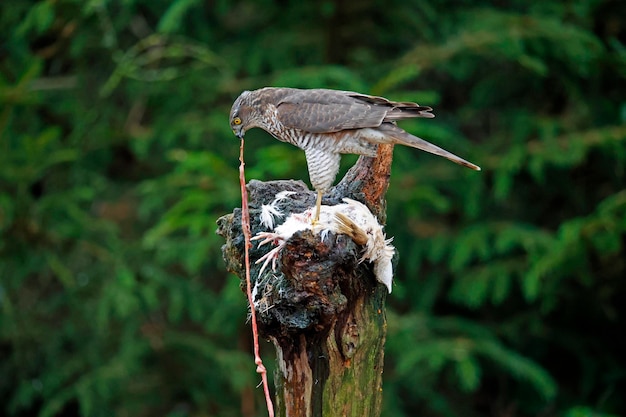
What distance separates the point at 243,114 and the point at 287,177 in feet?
6.66

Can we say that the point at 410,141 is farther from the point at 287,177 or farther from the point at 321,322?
the point at 287,177

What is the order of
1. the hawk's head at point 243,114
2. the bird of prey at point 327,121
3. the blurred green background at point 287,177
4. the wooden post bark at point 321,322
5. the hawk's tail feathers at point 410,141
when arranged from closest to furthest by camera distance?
the wooden post bark at point 321,322 → the hawk's tail feathers at point 410,141 → the bird of prey at point 327,121 → the hawk's head at point 243,114 → the blurred green background at point 287,177

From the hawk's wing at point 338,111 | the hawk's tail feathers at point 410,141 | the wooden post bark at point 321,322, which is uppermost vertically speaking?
the hawk's wing at point 338,111

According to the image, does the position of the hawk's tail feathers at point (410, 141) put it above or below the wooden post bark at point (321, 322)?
above

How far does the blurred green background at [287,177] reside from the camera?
5324 millimetres

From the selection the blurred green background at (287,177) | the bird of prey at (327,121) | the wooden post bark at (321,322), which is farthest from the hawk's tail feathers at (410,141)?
the blurred green background at (287,177)

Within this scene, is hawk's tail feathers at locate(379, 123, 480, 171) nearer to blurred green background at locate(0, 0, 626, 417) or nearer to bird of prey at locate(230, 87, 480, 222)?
bird of prey at locate(230, 87, 480, 222)

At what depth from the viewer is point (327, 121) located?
9.74 feet

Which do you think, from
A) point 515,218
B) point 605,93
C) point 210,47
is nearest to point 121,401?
point 210,47

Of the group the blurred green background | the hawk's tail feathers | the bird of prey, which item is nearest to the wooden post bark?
the bird of prey

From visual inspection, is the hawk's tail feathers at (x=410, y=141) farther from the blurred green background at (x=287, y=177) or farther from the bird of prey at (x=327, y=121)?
the blurred green background at (x=287, y=177)

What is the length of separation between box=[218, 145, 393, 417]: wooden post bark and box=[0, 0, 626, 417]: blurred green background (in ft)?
7.66

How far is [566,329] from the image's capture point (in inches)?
236

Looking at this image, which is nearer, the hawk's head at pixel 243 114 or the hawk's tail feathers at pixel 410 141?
the hawk's tail feathers at pixel 410 141
